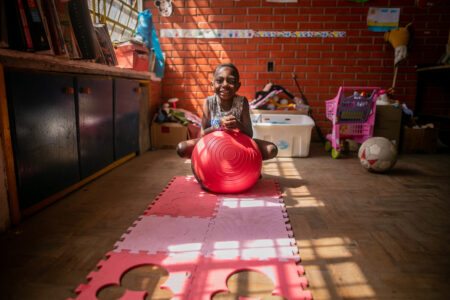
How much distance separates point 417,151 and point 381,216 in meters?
2.46

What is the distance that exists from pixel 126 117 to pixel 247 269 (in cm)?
233

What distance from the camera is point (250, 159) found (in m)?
2.33

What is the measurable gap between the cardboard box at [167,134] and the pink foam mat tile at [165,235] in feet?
7.32

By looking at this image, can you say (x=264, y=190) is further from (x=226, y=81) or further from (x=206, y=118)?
(x=226, y=81)

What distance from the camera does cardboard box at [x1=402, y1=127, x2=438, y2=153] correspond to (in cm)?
406

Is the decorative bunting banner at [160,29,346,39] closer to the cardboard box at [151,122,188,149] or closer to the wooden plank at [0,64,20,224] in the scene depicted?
the cardboard box at [151,122,188,149]

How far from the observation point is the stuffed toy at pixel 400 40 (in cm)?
416

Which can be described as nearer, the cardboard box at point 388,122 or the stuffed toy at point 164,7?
the cardboard box at point 388,122

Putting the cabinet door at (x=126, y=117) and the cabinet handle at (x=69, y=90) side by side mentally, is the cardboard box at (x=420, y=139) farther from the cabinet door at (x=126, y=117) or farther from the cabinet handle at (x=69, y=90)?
the cabinet handle at (x=69, y=90)

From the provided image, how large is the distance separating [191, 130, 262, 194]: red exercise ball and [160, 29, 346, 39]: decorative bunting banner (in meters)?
2.52

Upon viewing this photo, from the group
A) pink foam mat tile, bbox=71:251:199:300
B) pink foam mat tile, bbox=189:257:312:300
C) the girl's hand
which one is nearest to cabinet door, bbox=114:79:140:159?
the girl's hand

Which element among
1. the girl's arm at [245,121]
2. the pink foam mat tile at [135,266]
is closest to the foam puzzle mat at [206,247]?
the pink foam mat tile at [135,266]

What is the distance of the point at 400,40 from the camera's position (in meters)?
4.16

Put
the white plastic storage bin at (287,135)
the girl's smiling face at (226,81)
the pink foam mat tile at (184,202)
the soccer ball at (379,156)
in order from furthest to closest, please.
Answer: the white plastic storage bin at (287,135), the soccer ball at (379,156), the girl's smiling face at (226,81), the pink foam mat tile at (184,202)
